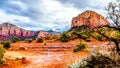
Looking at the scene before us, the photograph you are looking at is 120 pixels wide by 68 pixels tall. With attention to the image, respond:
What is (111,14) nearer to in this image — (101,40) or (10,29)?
(101,40)

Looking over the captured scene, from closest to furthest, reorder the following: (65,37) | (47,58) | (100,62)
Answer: (100,62)
(47,58)
(65,37)

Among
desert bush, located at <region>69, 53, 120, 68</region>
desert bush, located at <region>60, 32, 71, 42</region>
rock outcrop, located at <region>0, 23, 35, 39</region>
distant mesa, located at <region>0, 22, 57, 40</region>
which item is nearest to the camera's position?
desert bush, located at <region>69, 53, 120, 68</region>

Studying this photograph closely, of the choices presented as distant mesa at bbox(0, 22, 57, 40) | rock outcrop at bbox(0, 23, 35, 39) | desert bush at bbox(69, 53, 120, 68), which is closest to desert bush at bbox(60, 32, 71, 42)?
desert bush at bbox(69, 53, 120, 68)

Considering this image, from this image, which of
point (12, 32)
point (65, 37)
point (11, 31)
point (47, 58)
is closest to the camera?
point (47, 58)

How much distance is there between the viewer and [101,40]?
50906mm

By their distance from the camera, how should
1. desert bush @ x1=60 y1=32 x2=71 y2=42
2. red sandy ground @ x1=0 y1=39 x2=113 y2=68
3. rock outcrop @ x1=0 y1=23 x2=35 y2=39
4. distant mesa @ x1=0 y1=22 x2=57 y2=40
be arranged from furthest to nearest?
rock outcrop @ x1=0 y1=23 x2=35 y2=39 < distant mesa @ x1=0 y1=22 x2=57 y2=40 < desert bush @ x1=60 y1=32 x2=71 y2=42 < red sandy ground @ x1=0 y1=39 x2=113 y2=68

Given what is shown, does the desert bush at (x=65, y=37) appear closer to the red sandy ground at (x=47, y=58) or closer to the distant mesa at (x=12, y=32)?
the red sandy ground at (x=47, y=58)

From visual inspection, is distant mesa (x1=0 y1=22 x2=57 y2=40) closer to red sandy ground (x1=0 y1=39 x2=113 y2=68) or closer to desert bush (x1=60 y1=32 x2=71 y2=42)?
desert bush (x1=60 y1=32 x2=71 y2=42)

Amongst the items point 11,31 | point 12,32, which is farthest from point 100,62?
point 12,32

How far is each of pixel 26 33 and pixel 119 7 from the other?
14864 cm

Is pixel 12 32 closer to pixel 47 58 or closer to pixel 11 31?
pixel 11 31

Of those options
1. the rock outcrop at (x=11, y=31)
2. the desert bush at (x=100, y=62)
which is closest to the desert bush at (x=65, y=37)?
the desert bush at (x=100, y=62)

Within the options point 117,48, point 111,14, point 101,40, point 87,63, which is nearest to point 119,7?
point 111,14

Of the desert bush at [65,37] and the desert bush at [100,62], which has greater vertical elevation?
the desert bush at [100,62]
